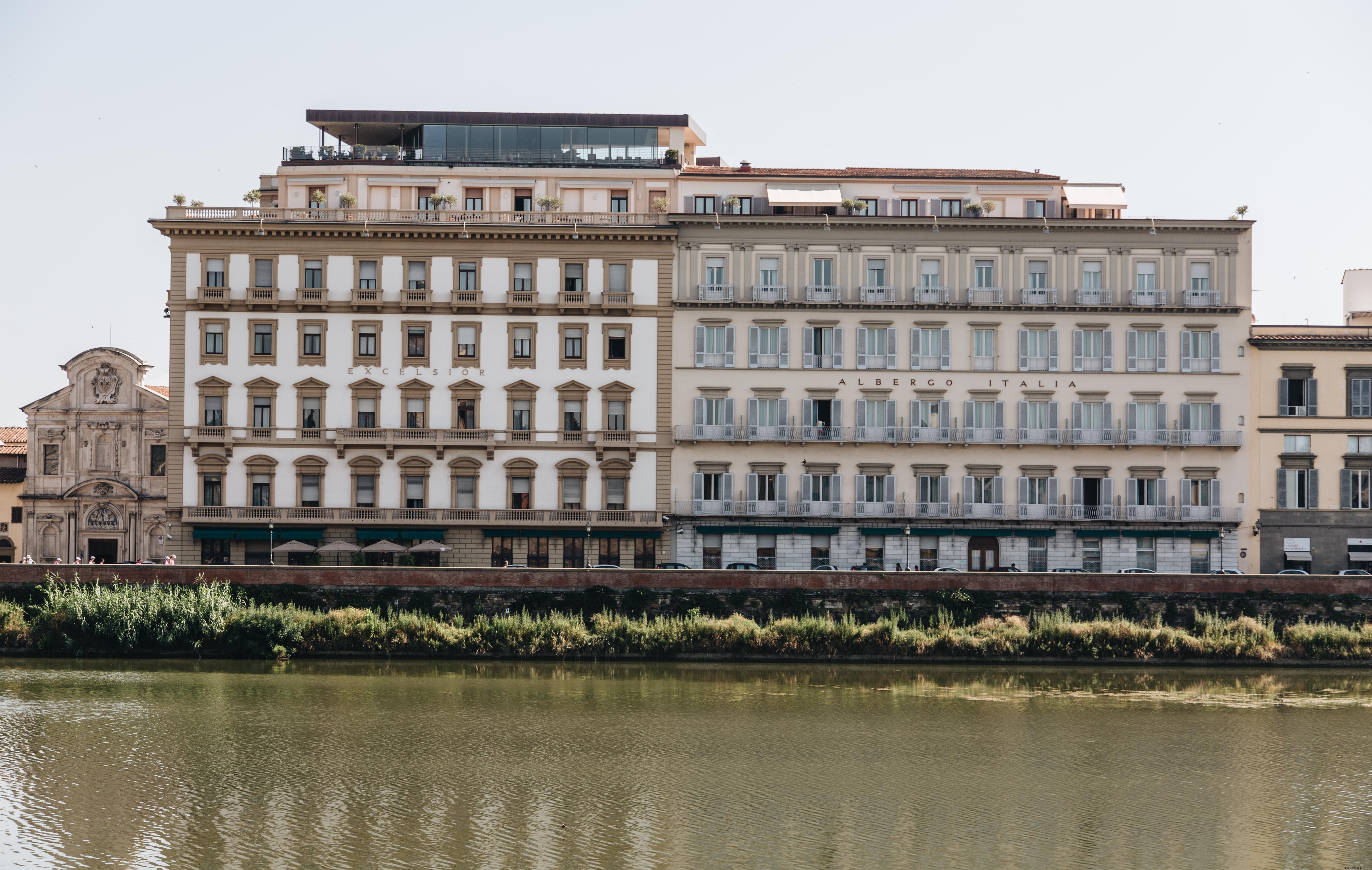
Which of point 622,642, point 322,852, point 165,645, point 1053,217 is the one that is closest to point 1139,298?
point 1053,217

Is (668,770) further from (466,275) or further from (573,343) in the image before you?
(466,275)

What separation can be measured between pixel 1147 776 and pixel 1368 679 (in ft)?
59.2

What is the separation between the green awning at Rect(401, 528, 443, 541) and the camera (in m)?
58.6

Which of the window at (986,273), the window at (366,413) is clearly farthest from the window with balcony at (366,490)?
the window at (986,273)

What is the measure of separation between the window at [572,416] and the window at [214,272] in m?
15.1

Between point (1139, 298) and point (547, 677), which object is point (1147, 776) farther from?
point (1139, 298)

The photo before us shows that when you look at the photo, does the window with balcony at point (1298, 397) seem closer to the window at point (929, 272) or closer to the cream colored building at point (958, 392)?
the cream colored building at point (958, 392)

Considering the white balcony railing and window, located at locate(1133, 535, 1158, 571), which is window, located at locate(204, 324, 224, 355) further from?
window, located at locate(1133, 535, 1158, 571)

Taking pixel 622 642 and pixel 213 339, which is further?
pixel 213 339

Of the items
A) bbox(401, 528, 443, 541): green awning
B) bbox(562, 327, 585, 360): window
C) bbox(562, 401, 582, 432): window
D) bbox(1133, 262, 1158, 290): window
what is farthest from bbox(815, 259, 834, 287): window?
bbox(401, 528, 443, 541): green awning

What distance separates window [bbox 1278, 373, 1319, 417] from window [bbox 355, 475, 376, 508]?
37.7 m

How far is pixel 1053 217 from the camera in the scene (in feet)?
202

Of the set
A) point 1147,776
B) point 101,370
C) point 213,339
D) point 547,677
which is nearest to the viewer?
point 1147,776

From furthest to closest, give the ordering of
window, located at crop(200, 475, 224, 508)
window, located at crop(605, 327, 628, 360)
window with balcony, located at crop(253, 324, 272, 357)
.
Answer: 1. window, located at crop(605, 327, 628, 360)
2. window with balcony, located at crop(253, 324, 272, 357)
3. window, located at crop(200, 475, 224, 508)
